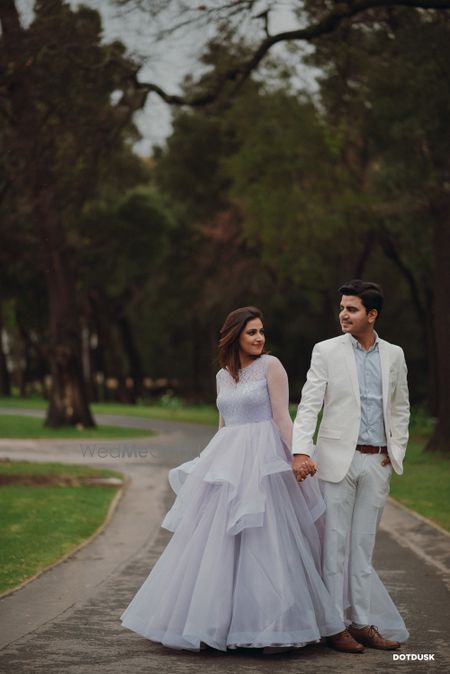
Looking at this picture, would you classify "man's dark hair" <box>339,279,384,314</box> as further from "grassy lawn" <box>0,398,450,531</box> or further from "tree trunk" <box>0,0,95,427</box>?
"tree trunk" <box>0,0,95,427</box>

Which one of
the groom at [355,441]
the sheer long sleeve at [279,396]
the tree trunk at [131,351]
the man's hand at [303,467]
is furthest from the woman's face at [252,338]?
the tree trunk at [131,351]

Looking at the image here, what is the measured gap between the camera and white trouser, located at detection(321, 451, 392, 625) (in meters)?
7.24

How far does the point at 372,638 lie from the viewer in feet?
23.7

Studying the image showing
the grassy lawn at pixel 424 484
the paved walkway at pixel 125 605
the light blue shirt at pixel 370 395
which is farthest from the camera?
the grassy lawn at pixel 424 484

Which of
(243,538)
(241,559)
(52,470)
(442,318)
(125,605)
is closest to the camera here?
(241,559)

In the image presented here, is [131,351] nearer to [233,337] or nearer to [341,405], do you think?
[233,337]

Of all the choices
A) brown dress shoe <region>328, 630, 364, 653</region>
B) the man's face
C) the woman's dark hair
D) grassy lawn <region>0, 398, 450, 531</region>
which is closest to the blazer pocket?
the man's face

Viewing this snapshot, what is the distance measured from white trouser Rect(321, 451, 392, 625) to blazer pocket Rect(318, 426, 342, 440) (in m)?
0.18

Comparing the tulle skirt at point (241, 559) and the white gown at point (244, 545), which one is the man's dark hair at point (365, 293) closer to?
the white gown at point (244, 545)

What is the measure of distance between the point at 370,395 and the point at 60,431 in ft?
82.2

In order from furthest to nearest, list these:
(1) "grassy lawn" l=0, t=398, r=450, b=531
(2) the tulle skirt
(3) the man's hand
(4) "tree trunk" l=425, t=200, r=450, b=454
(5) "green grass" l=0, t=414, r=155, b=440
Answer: (5) "green grass" l=0, t=414, r=155, b=440 → (4) "tree trunk" l=425, t=200, r=450, b=454 → (1) "grassy lawn" l=0, t=398, r=450, b=531 → (3) the man's hand → (2) the tulle skirt

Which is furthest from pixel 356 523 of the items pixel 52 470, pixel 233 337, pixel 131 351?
pixel 131 351

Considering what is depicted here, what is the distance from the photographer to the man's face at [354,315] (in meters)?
7.42

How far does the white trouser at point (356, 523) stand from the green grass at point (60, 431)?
2266cm
